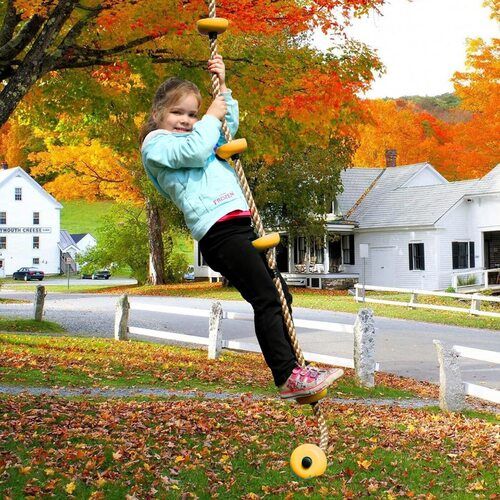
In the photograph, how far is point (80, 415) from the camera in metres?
9.48

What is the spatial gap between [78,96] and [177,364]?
5.14m

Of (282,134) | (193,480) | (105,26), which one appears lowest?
(193,480)

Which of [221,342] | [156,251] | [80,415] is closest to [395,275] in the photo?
[156,251]

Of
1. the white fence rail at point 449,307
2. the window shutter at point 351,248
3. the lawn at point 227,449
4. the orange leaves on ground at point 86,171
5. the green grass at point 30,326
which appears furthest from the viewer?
the window shutter at point 351,248

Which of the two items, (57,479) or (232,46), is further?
(232,46)

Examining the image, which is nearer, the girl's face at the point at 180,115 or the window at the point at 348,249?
the girl's face at the point at 180,115

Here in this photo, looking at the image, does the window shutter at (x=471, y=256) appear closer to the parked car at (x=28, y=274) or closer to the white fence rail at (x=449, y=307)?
the white fence rail at (x=449, y=307)

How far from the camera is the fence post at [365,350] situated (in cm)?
1416

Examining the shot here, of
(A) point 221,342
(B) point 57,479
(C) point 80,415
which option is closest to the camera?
(B) point 57,479

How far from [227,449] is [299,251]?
40.8 metres

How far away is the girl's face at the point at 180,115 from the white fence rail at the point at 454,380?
745cm

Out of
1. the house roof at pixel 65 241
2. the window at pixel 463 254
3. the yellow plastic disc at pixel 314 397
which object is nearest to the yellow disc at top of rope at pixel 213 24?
the yellow plastic disc at pixel 314 397

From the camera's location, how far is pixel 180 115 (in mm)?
5398

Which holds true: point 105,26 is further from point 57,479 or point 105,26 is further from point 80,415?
point 57,479
